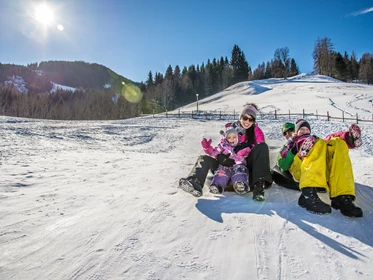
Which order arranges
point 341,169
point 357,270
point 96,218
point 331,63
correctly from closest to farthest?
point 357,270 → point 96,218 → point 341,169 → point 331,63

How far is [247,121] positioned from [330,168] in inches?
53.9

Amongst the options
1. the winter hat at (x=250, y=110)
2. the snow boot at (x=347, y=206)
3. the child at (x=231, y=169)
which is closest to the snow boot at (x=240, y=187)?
the child at (x=231, y=169)

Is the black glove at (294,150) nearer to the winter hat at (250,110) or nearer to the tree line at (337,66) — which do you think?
the winter hat at (250,110)

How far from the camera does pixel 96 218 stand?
196 cm

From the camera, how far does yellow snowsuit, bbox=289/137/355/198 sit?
208cm

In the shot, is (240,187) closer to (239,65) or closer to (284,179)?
(284,179)

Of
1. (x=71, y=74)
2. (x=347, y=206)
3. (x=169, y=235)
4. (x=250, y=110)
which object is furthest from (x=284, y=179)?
(x=71, y=74)

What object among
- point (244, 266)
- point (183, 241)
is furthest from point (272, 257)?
point (183, 241)

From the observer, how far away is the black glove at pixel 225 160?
288 centimetres

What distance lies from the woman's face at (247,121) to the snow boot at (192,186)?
4.17ft

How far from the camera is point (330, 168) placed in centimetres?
219

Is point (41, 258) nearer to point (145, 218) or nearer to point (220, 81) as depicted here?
point (145, 218)

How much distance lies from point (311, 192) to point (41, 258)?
212cm

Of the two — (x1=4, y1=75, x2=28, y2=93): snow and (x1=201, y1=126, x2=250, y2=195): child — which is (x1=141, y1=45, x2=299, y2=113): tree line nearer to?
(x1=201, y1=126, x2=250, y2=195): child
